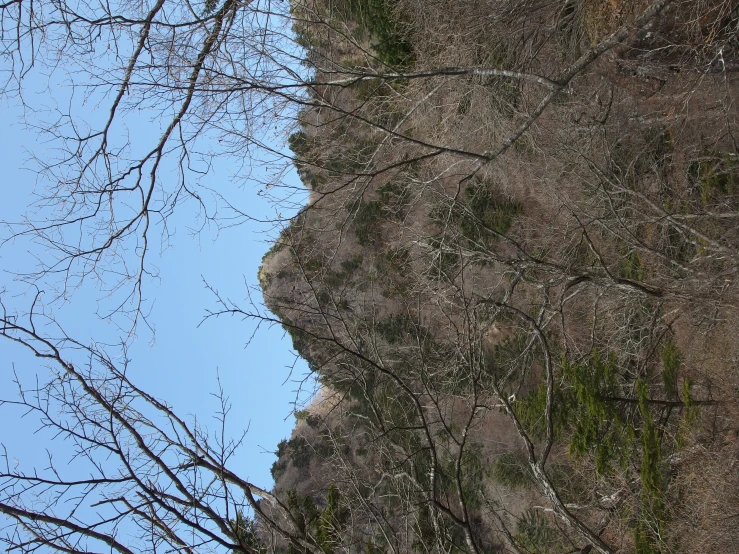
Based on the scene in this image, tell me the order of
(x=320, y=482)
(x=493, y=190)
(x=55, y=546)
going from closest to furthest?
(x=55, y=546) → (x=493, y=190) → (x=320, y=482)

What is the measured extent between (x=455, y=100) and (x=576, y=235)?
376 cm

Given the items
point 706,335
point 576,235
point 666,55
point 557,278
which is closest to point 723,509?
point 706,335

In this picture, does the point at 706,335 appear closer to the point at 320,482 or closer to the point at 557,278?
the point at 557,278

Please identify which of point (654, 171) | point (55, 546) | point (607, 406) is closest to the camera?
point (55, 546)

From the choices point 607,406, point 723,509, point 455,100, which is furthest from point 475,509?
point 455,100

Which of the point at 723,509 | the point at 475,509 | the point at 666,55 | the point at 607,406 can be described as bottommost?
the point at 723,509

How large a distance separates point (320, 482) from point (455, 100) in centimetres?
1346

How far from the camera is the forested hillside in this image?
7289mm

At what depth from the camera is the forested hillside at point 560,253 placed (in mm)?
7289

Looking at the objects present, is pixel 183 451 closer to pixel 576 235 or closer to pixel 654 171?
pixel 576 235

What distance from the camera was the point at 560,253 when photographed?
11430 mm

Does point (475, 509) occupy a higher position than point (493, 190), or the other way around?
point (493, 190)

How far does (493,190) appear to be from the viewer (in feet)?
50.4

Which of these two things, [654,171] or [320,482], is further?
[320,482]
